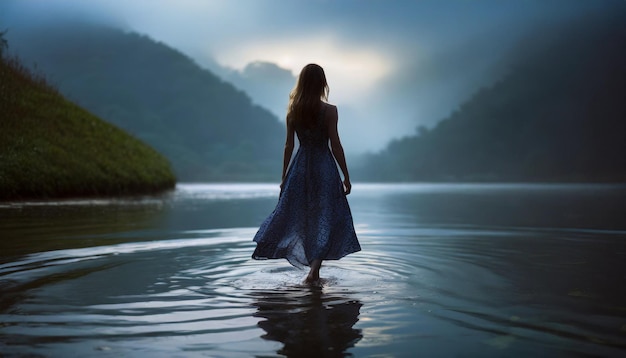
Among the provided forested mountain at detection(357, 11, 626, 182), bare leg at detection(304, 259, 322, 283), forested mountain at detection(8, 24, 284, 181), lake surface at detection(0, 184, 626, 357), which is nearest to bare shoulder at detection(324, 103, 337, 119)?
bare leg at detection(304, 259, 322, 283)

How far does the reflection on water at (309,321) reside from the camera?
142 inches

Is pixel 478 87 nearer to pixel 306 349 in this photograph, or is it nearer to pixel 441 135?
pixel 441 135

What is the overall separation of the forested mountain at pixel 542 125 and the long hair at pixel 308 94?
97319 millimetres

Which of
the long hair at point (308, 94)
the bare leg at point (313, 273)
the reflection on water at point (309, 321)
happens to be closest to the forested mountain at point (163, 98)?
the long hair at point (308, 94)

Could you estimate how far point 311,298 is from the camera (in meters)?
5.08

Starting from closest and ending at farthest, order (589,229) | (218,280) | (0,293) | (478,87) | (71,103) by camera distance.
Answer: (0,293) < (218,280) < (589,229) < (71,103) < (478,87)

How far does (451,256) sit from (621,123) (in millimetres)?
110930

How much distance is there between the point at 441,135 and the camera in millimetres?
140250


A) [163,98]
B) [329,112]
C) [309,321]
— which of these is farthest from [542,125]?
[309,321]

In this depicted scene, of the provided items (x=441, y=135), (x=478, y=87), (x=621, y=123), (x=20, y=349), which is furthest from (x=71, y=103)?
(x=478, y=87)

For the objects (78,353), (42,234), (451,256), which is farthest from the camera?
(42,234)

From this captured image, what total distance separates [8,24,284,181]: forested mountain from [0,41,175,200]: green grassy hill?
93.0 meters

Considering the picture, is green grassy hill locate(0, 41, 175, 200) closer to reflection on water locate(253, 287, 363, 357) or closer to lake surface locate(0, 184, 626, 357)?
lake surface locate(0, 184, 626, 357)

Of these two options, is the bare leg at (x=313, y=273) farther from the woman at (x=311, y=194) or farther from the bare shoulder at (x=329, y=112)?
the bare shoulder at (x=329, y=112)
